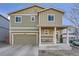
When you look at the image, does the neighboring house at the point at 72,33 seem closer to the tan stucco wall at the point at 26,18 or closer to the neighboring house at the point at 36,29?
the neighboring house at the point at 36,29

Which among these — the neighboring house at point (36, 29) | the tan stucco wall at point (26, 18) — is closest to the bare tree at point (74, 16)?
the neighboring house at point (36, 29)

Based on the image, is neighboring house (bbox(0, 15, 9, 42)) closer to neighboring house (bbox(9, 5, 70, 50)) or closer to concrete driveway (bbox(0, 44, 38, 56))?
neighboring house (bbox(9, 5, 70, 50))

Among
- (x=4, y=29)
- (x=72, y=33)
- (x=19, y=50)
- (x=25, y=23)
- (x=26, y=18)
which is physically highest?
(x=26, y=18)

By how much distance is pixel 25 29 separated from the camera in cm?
952

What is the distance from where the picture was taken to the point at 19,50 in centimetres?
900

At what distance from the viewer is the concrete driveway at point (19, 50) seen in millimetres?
8789

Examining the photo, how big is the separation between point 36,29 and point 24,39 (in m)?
0.71

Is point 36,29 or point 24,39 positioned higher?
point 36,29

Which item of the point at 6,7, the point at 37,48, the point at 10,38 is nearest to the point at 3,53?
the point at 10,38

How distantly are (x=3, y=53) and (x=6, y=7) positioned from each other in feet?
6.65

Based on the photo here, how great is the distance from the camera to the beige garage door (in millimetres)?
9414

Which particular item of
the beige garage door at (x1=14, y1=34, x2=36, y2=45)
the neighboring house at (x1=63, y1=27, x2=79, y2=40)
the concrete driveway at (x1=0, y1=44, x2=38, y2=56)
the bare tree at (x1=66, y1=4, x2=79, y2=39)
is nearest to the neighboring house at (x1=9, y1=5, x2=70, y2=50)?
the beige garage door at (x1=14, y1=34, x2=36, y2=45)

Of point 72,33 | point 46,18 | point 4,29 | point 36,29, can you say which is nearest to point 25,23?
point 36,29

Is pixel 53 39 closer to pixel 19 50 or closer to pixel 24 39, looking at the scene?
pixel 24 39
